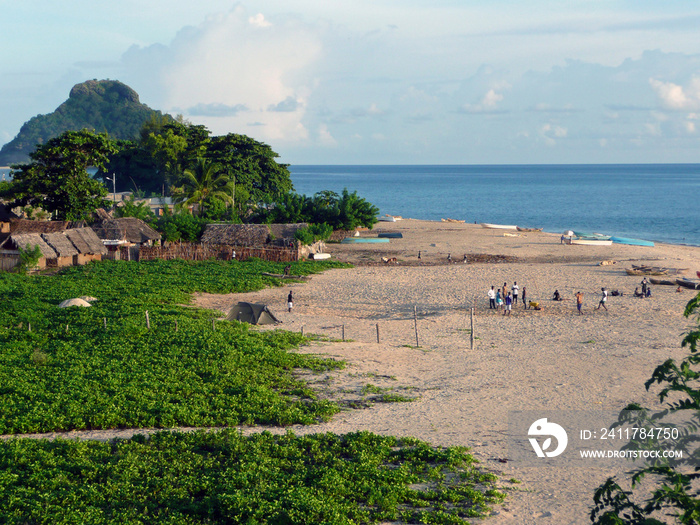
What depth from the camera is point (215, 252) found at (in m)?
37.6

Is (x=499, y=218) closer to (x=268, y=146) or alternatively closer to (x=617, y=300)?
(x=268, y=146)

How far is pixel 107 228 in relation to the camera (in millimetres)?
38469

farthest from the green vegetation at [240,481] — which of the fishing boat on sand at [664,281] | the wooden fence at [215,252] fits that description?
the wooden fence at [215,252]

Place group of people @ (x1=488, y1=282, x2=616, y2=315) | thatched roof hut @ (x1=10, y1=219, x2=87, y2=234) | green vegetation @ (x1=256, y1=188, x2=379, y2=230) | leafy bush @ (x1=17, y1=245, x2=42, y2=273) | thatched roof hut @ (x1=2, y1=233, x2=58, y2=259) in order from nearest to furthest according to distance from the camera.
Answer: group of people @ (x1=488, y1=282, x2=616, y2=315) < leafy bush @ (x1=17, y1=245, x2=42, y2=273) < thatched roof hut @ (x1=2, y1=233, x2=58, y2=259) < thatched roof hut @ (x1=10, y1=219, x2=87, y2=234) < green vegetation @ (x1=256, y1=188, x2=379, y2=230)

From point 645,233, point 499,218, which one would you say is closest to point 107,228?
point 645,233

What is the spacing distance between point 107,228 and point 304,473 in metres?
32.7

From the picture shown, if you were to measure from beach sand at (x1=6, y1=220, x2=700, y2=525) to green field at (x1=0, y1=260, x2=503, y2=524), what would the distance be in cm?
75

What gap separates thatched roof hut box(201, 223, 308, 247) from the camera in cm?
3928

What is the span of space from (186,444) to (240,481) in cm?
204

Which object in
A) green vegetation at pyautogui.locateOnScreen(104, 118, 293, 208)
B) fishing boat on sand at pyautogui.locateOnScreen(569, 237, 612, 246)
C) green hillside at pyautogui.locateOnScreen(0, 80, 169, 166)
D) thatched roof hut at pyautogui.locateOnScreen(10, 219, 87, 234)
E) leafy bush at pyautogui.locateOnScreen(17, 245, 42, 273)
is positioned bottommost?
leafy bush at pyautogui.locateOnScreen(17, 245, 42, 273)

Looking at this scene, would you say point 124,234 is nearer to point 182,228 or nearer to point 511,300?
point 182,228

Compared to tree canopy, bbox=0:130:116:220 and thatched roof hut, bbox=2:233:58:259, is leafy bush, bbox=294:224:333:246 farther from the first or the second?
thatched roof hut, bbox=2:233:58:259

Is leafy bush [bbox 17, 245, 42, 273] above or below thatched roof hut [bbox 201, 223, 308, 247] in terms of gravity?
below

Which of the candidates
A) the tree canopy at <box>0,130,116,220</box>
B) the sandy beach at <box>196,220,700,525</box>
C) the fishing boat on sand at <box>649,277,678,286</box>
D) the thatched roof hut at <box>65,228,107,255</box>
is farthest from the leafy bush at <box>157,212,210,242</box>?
the fishing boat on sand at <box>649,277,678,286</box>
